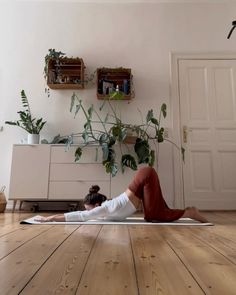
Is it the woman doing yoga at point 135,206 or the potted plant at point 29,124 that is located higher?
the potted plant at point 29,124

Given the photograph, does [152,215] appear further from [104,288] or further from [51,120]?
[51,120]

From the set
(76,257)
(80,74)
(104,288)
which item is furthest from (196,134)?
(104,288)

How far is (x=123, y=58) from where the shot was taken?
163 inches

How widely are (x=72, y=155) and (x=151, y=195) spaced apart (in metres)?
1.56

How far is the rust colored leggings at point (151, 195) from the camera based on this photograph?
2191 millimetres

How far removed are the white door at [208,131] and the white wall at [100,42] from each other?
27cm

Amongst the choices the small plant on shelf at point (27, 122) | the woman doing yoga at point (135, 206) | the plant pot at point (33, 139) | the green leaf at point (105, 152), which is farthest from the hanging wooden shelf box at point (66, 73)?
the woman doing yoga at point (135, 206)

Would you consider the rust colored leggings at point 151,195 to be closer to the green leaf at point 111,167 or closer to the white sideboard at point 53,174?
the green leaf at point 111,167

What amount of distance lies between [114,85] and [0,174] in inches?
81.8

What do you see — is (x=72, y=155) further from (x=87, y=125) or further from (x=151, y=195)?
(x=151, y=195)

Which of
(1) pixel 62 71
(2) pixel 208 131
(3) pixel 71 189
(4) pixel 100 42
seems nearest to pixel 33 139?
(3) pixel 71 189

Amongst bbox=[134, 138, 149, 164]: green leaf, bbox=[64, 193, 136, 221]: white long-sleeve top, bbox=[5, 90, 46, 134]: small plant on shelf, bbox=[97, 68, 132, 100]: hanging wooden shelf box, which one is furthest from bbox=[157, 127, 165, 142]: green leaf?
bbox=[5, 90, 46, 134]: small plant on shelf

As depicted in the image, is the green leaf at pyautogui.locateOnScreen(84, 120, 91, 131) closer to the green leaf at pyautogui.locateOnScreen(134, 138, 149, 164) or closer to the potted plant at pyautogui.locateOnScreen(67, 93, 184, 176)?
the potted plant at pyautogui.locateOnScreen(67, 93, 184, 176)

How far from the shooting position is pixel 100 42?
4.18 m
